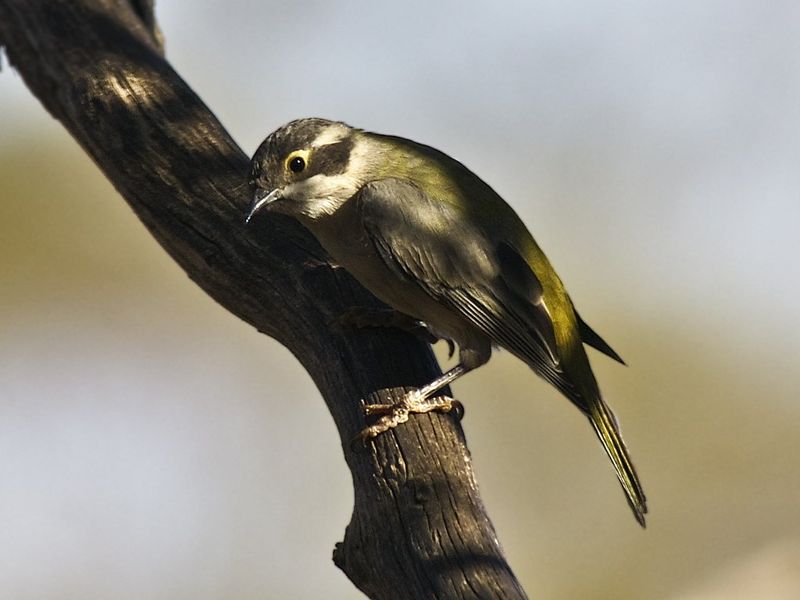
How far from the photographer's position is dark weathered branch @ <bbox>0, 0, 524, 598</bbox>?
14.8 feet

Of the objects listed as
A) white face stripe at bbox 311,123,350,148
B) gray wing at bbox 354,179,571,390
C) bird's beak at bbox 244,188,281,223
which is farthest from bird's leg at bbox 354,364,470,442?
white face stripe at bbox 311,123,350,148

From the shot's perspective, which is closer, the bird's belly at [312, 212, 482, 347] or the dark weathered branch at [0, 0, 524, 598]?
the dark weathered branch at [0, 0, 524, 598]

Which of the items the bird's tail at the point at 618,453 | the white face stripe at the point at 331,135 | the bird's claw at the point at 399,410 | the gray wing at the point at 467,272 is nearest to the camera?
the bird's claw at the point at 399,410

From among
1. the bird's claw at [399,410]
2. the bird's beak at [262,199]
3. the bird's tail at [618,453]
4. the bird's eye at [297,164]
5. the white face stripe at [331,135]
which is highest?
the white face stripe at [331,135]

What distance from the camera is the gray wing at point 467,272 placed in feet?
18.2

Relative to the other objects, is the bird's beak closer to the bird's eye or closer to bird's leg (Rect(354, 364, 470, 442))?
the bird's eye

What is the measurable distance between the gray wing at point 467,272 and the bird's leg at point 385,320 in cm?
21

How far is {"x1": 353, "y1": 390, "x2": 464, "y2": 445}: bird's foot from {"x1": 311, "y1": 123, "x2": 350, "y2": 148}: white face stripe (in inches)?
52.4

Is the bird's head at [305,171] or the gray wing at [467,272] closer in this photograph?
the gray wing at [467,272]

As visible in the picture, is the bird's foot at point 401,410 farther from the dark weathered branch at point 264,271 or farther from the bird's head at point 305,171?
the bird's head at point 305,171

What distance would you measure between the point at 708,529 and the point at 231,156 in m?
5.02

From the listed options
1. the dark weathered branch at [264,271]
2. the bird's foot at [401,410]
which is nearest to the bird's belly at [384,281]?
the dark weathered branch at [264,271]

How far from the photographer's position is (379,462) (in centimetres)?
487

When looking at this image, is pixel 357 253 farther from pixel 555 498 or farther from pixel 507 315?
pixel 555 498
